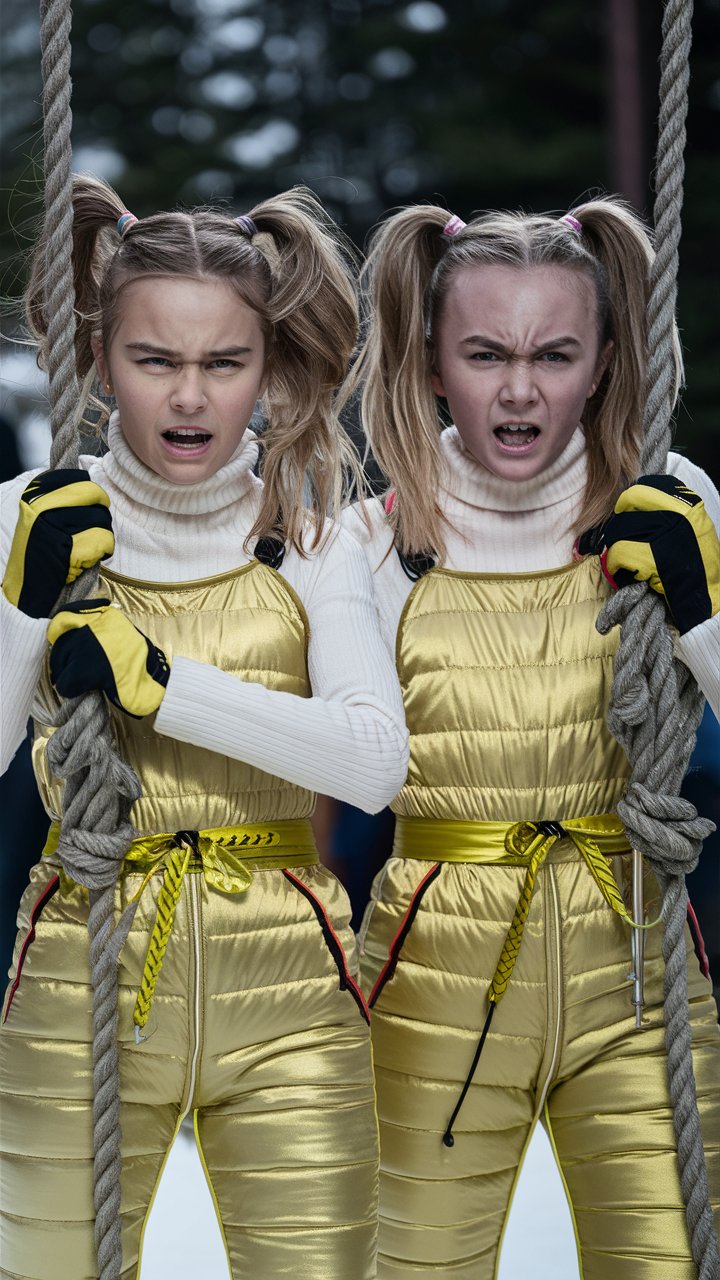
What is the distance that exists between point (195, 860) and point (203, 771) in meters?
0.08

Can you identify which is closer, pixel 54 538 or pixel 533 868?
pixel 54 538

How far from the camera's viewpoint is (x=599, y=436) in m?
1.78

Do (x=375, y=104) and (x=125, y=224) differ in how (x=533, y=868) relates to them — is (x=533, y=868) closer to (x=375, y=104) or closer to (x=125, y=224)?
(x=125, y=224)

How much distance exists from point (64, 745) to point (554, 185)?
110 inches

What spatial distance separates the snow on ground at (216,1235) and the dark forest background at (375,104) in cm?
196

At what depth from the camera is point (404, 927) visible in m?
1.65

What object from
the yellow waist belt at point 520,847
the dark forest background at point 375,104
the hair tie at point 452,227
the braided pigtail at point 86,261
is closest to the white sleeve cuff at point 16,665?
the braided pigtail at point 86,261

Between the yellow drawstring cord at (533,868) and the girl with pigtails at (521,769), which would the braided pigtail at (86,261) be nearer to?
the girl with pigtails at (521,769)

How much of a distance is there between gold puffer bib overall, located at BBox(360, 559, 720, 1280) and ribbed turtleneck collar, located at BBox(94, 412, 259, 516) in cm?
23

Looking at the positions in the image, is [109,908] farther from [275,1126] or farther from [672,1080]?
[672,1080]

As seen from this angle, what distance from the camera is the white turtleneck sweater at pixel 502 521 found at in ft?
5.63

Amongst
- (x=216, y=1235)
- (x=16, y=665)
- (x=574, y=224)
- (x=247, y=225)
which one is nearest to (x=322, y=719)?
(x=16, y=665)

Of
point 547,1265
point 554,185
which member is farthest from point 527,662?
point 554,185

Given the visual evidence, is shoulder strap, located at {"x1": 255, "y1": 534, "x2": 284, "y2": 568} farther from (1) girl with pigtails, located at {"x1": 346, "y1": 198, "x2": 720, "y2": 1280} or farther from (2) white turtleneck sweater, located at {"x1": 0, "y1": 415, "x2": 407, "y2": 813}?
(1) girl with pigtails, located at {"x1": 346, "y1": 198, "x2": 720, "y2": 1280}
